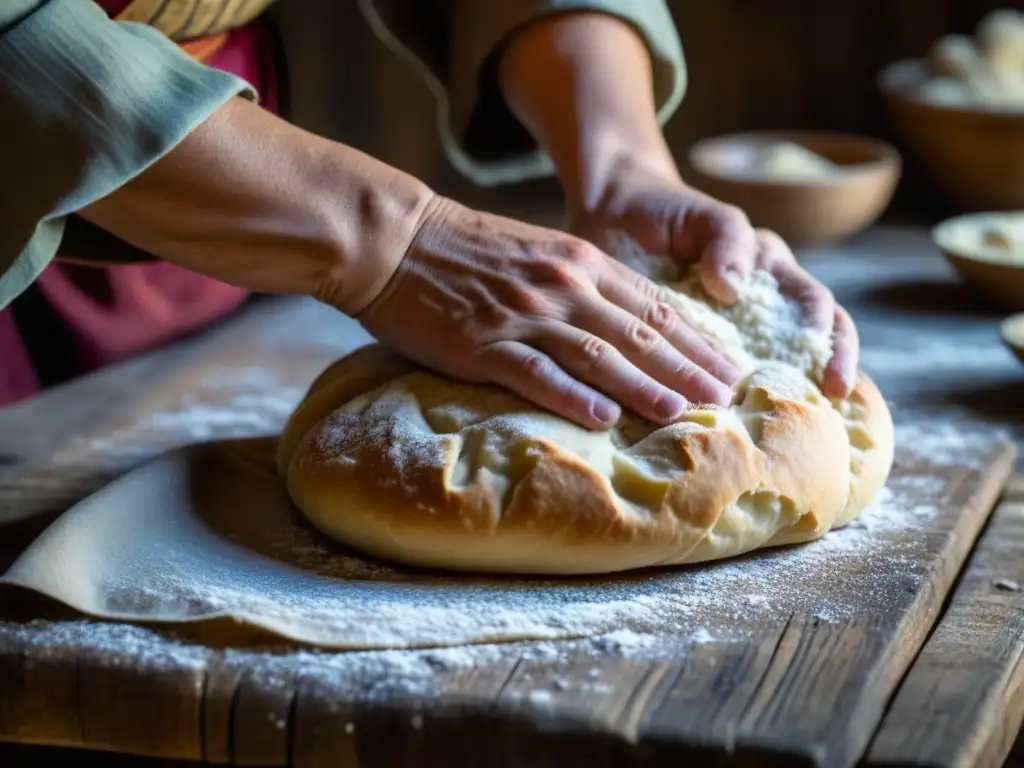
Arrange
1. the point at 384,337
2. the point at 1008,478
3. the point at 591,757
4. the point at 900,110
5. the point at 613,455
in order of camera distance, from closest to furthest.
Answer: the point at 591,757, the point at 613,455, the point at 384,337, the point at 1008,478, the point at 900,110

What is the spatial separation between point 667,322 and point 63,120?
0.57m

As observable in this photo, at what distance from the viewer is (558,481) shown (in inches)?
41.4

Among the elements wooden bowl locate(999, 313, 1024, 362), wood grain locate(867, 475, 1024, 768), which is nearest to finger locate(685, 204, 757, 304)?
wood grain locate(867, 475, 1024, 768)

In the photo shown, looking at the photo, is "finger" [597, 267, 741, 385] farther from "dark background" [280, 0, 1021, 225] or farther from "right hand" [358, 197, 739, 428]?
"dark background" [280, 0, 1021, 225]

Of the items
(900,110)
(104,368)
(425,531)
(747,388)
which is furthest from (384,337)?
(900,110)

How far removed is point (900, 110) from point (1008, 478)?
1141 millimetres

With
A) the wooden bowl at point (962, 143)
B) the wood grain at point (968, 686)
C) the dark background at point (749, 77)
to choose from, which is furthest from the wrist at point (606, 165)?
the dark background at point (749, 77)

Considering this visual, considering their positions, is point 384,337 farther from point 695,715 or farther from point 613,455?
point 695,715

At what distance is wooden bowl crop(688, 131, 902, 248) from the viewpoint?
7.01ft

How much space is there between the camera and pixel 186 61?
1.13 m

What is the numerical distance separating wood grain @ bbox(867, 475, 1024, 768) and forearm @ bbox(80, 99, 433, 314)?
59cm

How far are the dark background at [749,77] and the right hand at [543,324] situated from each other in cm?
145

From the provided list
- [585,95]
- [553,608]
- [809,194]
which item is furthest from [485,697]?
Answer: [809,194]

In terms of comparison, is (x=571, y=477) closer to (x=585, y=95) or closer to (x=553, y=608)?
(x=553, y=608)
